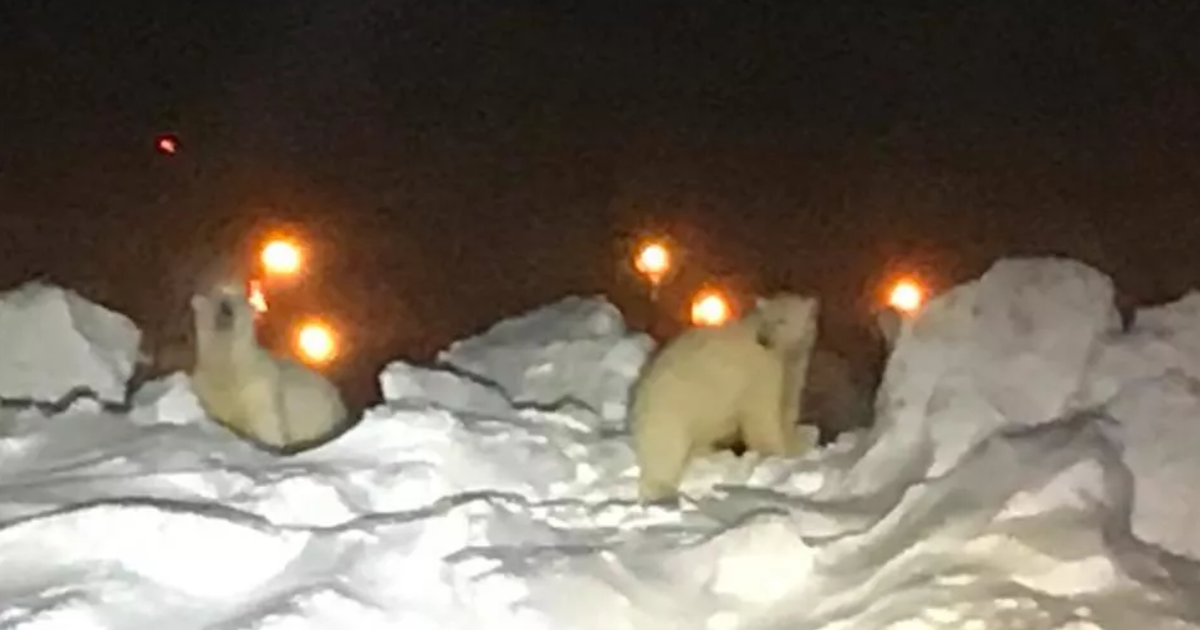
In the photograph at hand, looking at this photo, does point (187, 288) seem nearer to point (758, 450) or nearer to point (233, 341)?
point (233, 341)

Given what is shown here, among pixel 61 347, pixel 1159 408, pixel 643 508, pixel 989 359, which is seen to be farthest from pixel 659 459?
pixel 61 347

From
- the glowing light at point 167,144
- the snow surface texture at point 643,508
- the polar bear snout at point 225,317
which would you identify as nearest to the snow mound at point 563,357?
the snow surface texture at point 643,508

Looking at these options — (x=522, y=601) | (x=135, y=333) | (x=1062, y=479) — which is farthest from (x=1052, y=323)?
(x=135, y=333)

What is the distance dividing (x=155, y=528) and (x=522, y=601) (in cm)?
42

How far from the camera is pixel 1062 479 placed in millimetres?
1957

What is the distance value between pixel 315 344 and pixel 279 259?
0.45ft

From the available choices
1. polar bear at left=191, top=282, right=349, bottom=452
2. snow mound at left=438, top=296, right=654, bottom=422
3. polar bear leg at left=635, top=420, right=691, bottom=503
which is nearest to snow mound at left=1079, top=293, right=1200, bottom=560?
polar bear leg at left=635, top=420, right=691, bottom=503

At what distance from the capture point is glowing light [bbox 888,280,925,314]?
2555mm

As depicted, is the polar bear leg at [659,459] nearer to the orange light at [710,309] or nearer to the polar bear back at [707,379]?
the polar bear back at [707,379]

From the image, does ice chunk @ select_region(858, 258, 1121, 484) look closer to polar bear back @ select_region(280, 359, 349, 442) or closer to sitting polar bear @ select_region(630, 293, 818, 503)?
sitting polar bear @ select_region(630, 293, 818, 503)

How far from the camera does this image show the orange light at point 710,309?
8.50 feet

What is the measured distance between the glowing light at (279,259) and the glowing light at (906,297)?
90 centimetres

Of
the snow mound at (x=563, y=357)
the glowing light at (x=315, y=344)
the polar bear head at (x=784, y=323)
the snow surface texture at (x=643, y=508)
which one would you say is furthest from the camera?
the glowing light at (x=315, y=344)

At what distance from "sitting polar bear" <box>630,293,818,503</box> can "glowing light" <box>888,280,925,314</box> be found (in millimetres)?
264
